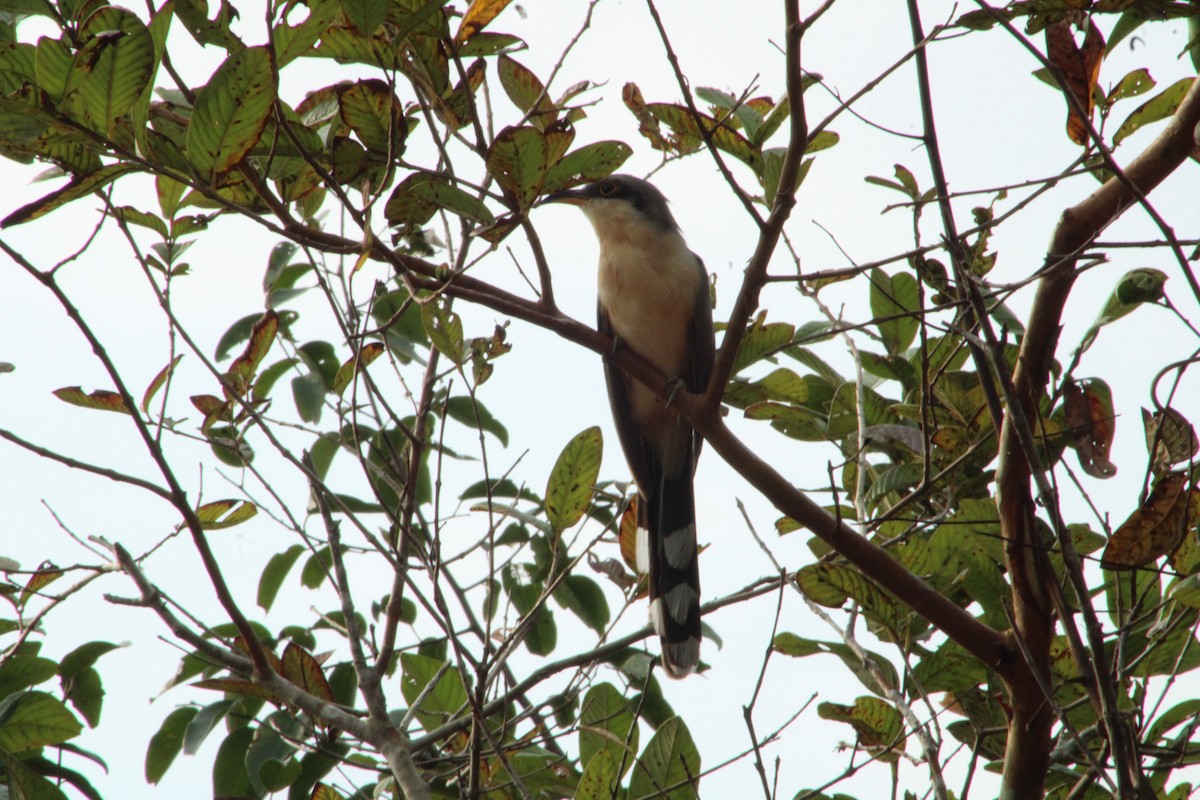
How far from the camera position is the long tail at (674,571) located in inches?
141

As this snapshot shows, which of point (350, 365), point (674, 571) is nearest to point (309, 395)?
point (350, 365)

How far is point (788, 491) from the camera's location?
2.45 m

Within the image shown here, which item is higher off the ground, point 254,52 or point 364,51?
point 364,51

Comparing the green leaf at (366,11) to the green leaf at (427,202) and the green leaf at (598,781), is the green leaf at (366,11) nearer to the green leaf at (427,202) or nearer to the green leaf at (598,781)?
the green leaf at (427,202)

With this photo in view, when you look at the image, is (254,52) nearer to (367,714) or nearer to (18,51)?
(18,51)

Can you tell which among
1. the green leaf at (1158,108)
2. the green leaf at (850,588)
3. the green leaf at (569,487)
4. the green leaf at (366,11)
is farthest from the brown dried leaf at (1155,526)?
the green leaf at (366,11)

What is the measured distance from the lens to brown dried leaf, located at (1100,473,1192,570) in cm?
204

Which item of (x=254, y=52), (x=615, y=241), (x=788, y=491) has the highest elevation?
(x=615, y=241)

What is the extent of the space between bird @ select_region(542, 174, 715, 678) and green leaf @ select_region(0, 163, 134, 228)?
2669mm

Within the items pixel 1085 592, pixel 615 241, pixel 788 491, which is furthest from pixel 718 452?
pixel 615 241

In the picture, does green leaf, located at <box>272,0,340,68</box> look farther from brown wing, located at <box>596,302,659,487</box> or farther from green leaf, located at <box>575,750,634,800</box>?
brown wing, located at <box>596,302,659,487</box>

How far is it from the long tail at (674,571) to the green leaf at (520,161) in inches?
51.1

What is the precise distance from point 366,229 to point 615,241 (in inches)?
108

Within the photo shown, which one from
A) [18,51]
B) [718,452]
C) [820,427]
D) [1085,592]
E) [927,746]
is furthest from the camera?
[820,427]
